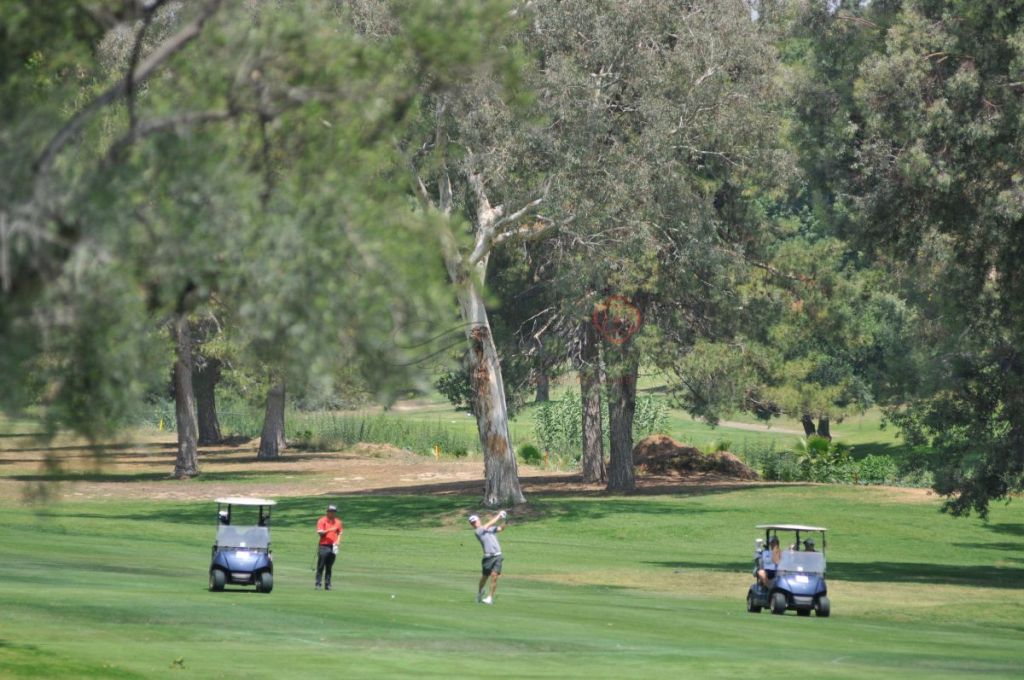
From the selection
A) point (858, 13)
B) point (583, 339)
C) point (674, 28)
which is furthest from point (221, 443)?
point (858, 13)

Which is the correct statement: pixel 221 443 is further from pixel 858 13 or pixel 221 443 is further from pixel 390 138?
pixel 390 138

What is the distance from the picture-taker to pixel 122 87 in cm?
1155

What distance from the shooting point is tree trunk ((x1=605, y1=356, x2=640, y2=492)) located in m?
56.9

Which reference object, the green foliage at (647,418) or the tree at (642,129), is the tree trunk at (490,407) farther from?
the green foliage at (647,418)

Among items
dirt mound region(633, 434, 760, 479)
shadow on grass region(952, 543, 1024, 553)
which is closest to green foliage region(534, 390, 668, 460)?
dirt mound region(633, 434, 760, 479)

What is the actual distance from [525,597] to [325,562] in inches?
157

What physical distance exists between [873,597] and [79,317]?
26750 millimetres

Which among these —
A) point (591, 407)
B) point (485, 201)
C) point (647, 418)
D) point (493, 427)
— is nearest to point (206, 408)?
point (647, 418)

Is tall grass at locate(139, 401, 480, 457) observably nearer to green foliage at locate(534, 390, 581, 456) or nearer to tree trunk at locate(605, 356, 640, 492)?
green foliage at locate(534, 390, 581, 456)

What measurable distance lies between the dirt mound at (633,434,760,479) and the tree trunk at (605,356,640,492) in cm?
742

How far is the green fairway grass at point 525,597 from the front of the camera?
22.4m

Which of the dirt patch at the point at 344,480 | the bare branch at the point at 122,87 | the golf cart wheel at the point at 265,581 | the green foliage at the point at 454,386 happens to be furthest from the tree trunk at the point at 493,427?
the bare branch at the point at 122,87

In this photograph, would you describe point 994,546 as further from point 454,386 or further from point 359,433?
point 359,433

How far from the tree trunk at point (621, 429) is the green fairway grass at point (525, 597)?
2.97 m
